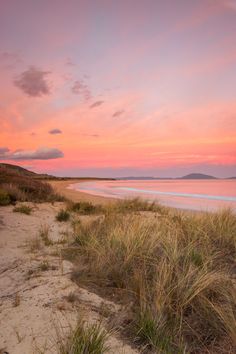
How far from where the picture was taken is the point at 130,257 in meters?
4.45

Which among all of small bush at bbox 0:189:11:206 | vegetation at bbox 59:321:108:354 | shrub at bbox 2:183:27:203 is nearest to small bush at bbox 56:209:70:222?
small bush at bbox 0:189:11:206

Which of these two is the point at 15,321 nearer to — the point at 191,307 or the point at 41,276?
the point at 41,276

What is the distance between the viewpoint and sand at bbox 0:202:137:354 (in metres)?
2.68

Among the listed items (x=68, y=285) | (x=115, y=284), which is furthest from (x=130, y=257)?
(x=68, y=285)

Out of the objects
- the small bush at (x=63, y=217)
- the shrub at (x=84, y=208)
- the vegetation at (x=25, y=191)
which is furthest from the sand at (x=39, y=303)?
the vegetation at (x=25, y=191)

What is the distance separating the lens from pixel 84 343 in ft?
7.68

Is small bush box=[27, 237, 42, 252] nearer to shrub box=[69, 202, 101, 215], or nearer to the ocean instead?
shrub box=[69, 202, 101, 215]

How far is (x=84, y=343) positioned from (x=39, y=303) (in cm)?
116

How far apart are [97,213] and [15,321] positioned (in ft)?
25.3

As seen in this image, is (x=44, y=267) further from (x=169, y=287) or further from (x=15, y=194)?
(x=15, y=194)

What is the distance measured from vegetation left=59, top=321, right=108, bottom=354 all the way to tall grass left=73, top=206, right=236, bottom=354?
0.43 m

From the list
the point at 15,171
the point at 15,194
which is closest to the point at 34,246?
the point at 15,194

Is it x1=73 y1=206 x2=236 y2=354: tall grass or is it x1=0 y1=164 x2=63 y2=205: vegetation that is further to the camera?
x1=0 y1=164 x2=63 y2=205: vegetation

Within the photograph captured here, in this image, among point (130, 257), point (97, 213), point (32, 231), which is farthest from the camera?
point (97, 213)
